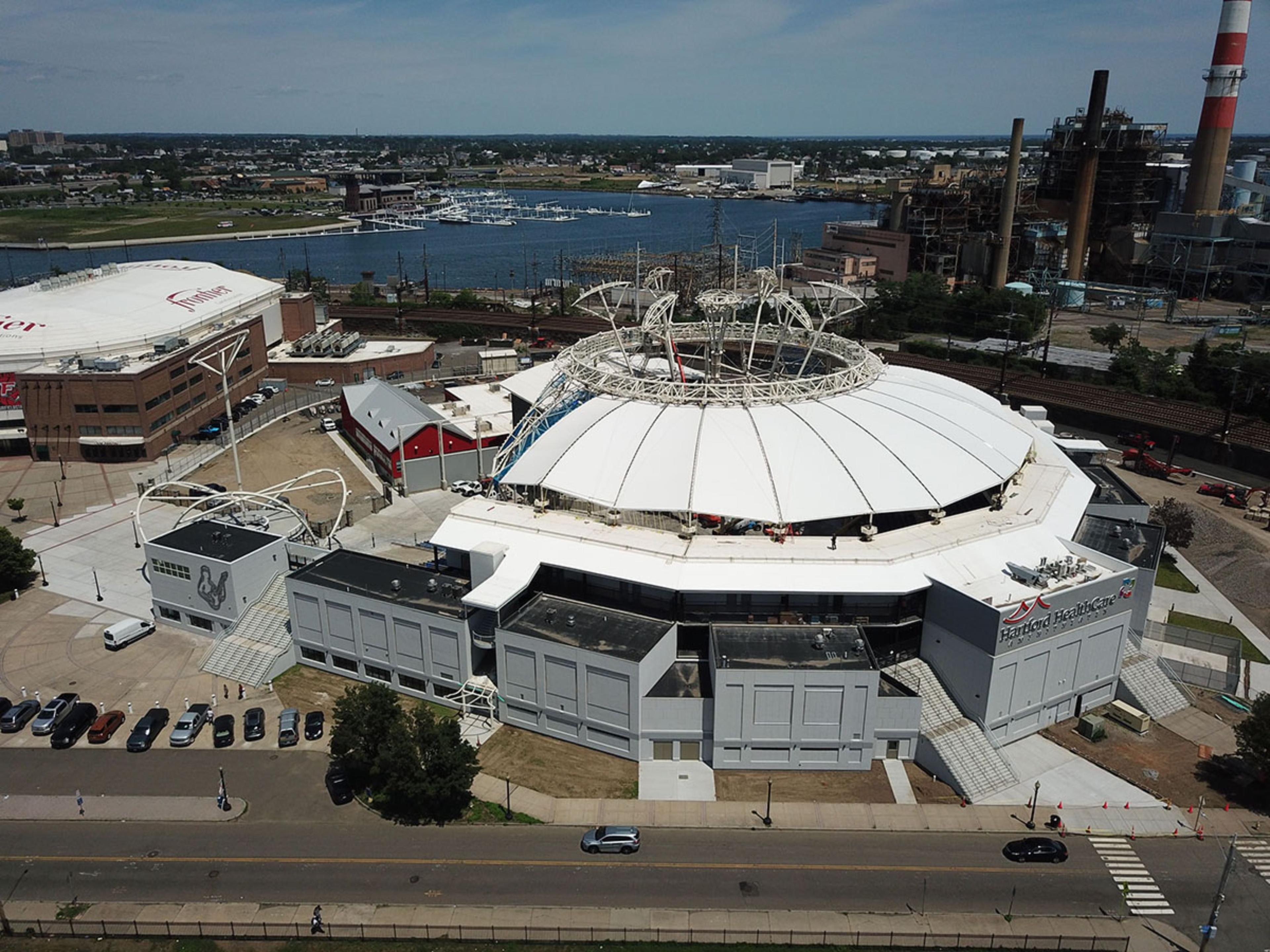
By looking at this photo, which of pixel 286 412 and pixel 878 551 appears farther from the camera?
pixel 286 412

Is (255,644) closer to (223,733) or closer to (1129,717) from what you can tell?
→ (223,733)

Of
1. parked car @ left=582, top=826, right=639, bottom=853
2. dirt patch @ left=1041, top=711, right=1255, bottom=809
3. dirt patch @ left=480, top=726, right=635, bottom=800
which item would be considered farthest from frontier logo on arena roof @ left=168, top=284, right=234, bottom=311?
dirt patch @ left=1041, top=711, right=1255, bottom=809

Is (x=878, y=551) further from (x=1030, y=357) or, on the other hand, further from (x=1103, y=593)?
(x=1030, y=357)

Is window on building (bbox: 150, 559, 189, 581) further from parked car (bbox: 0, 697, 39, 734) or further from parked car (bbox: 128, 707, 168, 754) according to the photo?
parked car (bbox: 0, 697, 39, 734)

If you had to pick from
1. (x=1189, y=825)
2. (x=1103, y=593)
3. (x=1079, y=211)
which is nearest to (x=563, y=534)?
(x=1103, y=593)

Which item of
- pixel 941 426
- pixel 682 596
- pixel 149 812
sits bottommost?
pixel 149 812

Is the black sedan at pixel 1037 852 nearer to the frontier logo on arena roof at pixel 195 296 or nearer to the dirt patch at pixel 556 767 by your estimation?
the dirt patch at pixel 556 767
